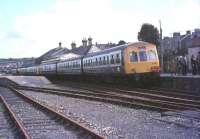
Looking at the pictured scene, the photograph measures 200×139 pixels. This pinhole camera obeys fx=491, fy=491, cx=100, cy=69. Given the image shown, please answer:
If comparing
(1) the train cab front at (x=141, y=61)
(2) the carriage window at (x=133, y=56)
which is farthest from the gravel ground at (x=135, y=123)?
(2) the carriage window at (x=133, y=56)

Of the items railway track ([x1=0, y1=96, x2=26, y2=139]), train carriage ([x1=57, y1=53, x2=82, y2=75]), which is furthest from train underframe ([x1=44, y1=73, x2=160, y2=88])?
railway track ([x1=0, y1=96, x2=26, y2=139])

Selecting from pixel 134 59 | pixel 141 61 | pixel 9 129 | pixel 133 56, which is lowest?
pixel 9 129

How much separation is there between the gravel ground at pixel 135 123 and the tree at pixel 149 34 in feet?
208

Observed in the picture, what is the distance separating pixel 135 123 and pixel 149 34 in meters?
67.9

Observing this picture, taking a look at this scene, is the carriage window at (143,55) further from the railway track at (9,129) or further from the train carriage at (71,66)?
the train carriage at (71,66)

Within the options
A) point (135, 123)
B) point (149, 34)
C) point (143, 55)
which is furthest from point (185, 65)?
point (149, 34)

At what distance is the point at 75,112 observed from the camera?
57.1 feet

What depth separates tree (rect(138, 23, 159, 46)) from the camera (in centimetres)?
8050

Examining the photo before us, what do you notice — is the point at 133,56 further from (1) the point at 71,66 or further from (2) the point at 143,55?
(1) the point at 71,66

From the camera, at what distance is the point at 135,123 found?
44.3ft

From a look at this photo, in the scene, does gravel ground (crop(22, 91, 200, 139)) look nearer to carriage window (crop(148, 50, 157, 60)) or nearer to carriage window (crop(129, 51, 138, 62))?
carriage window (crop(129, 51, 138, 62))

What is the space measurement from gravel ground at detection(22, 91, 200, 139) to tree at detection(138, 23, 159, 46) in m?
63.2

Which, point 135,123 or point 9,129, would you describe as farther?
point 9,129

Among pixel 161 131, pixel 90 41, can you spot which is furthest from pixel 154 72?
pixel 90 41
